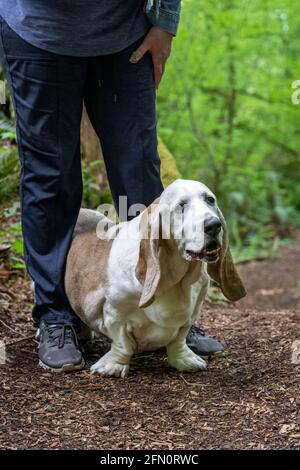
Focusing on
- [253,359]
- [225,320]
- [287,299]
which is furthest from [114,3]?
[287,299]

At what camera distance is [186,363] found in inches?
120

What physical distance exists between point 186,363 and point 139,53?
1.39 metres

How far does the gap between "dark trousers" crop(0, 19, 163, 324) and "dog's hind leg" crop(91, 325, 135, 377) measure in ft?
1.10

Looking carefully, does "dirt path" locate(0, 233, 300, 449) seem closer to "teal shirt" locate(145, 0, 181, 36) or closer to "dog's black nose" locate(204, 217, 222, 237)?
"dog's black nose" locate(204, 217, 222, 237)

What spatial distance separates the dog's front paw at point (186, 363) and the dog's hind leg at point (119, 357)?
206mm

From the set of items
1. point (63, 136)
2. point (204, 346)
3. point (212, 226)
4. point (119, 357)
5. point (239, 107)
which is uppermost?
point (63, 136)

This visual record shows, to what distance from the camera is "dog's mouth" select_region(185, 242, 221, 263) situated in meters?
2.59

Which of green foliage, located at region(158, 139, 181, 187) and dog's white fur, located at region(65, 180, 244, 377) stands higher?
dog's white fur, located at region(65, 180, 244, 377)

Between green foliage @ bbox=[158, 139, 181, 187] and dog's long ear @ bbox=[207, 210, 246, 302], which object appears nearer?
dog's long ear @ bbox=[207, 210, 246, 302]

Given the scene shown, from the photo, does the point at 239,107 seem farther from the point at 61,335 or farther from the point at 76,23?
the point at 61,335

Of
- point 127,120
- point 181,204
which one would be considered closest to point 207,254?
point 181,204

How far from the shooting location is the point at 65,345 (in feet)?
10.1

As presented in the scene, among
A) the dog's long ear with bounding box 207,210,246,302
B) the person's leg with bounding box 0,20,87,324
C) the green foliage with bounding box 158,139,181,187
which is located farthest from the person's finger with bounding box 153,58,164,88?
the green foliage with bounding box 158,139,181,187

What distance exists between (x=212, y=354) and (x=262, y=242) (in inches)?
243
